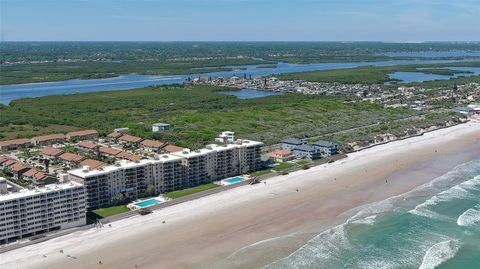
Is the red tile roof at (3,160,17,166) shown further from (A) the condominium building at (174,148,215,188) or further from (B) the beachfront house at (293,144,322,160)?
(B) the beachfront house at (293,144,322,160)

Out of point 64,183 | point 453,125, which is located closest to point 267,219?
point 64,183

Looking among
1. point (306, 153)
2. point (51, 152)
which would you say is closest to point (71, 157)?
point (51, 152)

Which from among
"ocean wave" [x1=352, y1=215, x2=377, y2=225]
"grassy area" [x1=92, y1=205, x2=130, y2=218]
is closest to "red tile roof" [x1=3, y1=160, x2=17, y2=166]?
"grassy area" [x1=92, y1=205, x2=130, y2=218]

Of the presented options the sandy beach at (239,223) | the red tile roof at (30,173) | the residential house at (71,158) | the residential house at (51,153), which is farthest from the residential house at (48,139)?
the sandy beach at (239,223)

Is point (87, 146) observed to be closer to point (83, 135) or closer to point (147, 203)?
point (83, 135)

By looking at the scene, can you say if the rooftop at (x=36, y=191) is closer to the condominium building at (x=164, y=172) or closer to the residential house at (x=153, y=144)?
the condominium building at (x=164, y=172)

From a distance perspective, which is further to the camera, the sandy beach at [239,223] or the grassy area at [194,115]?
the grassy area at [194,115]
